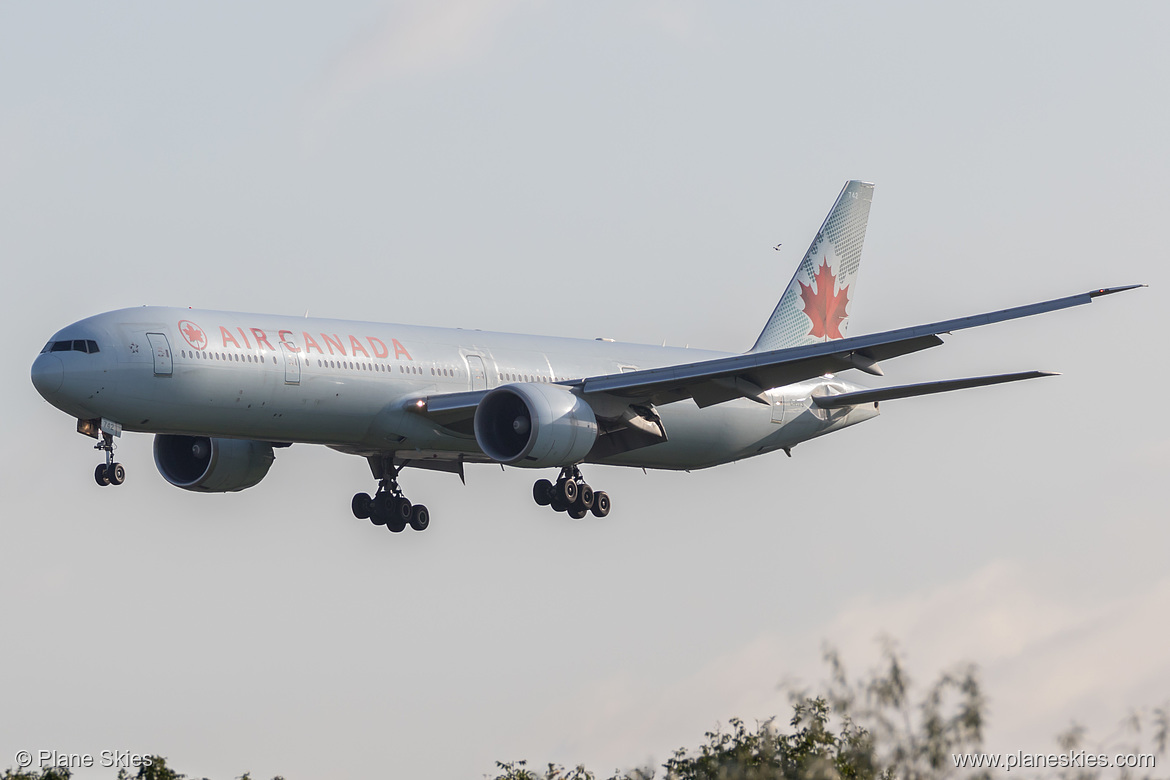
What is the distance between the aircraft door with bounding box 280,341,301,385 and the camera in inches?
1532

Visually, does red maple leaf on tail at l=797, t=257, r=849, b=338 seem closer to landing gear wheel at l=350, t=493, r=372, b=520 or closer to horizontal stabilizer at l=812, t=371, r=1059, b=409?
horizontal stabilizer at l=812, t=371, r=1059, b=409

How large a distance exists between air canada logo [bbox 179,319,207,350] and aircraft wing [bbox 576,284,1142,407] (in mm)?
9257

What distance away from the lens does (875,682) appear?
689 inches

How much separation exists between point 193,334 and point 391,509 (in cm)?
1059

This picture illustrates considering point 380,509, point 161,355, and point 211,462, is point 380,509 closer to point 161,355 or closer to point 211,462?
point 211,462

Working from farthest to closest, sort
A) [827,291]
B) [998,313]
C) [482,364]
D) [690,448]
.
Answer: [827,291] < [690,448] < [482,364] < [998,313]

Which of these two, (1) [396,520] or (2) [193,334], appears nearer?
(2) [193,334]

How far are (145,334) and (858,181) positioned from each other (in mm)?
27150

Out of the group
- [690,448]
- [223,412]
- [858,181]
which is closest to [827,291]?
[858,181]

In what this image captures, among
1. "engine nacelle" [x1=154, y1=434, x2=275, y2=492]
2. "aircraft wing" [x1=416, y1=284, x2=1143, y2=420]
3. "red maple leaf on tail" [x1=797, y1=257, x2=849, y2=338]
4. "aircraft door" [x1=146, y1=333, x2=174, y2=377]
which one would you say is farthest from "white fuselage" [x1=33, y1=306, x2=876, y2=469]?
"red maple leaf on tail" [x1=797, y1=257, x2=849, y2=338]

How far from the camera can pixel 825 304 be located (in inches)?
2167

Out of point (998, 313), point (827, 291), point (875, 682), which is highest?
point (827, 291)

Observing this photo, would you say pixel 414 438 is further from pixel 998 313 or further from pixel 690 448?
pixel 998 313

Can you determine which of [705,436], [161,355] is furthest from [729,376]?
[161,355]
